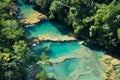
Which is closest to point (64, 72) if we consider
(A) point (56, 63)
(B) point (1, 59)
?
(A) point (56, 63)

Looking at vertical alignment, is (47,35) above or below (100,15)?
below

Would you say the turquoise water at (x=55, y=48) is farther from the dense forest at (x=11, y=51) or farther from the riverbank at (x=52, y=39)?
the dense forest at (x=11, y=51)

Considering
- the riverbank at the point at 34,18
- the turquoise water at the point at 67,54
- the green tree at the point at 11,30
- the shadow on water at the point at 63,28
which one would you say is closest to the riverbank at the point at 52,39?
the turquoise water at the point at 67,54

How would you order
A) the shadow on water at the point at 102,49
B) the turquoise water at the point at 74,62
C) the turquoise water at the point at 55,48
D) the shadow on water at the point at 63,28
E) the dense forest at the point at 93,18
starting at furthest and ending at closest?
the shadow on water at the point at 63,28
the turquoise water at the point at 55,48
the shadow on water at the point at 102,49
the dense forest at the point at 93,18
the turquoise water at the point at 74,62

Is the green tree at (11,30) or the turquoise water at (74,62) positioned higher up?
the green tree at (11,30)

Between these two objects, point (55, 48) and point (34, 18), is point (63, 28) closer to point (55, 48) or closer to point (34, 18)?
point (55, 48)

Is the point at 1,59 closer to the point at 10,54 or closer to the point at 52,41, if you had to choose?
the point at 10,54

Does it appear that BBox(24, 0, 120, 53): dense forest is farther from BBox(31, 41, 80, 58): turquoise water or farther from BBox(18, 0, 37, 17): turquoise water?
BBox(18, 0, 37, 17): turquoise water

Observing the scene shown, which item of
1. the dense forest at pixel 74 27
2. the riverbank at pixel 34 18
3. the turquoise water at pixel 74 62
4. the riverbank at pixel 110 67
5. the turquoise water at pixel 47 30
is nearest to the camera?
the dense forest at pixel 74 27
